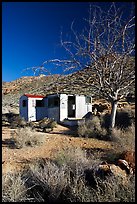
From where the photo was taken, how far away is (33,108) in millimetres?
19562

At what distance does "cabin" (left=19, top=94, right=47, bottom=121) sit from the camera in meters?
19.4

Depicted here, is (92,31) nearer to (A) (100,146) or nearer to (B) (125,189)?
(A) (100,146)

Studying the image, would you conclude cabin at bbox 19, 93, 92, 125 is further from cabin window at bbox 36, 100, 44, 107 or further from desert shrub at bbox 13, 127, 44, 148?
desert shrub at bbox 13, 127, 44, 148

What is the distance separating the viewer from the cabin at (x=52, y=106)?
18.9m

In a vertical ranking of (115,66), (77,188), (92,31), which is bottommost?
(77,188)

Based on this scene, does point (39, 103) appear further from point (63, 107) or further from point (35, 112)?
point (63, 107)

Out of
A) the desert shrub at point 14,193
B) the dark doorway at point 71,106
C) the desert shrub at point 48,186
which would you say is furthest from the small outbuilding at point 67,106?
the desert shrub at point 14,193

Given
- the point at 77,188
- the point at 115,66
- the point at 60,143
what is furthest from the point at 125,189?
the point at 115,66

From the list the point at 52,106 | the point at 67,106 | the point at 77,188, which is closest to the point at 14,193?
the point at 77,188

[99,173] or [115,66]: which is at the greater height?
[115,66]

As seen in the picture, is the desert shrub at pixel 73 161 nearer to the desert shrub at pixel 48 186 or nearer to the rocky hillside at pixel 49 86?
the desert shrub at pixel 48 186

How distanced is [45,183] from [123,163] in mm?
1644

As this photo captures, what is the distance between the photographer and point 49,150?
8172 millimetres

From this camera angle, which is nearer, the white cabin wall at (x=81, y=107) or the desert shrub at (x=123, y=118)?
the desert shrub at (x=123, y=118)
